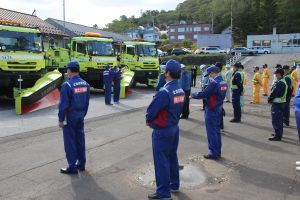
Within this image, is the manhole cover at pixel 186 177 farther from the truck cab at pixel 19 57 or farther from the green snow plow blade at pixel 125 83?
the green snow plow blade at pixel 125 83

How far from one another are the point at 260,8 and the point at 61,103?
313ft

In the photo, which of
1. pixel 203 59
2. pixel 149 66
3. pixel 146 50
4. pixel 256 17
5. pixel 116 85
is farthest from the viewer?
pixel 256 17

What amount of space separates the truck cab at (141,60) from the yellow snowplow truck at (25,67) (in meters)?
7.42

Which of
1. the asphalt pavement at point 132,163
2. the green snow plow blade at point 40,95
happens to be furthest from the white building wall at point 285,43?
the asphalt pavement at point 132,163

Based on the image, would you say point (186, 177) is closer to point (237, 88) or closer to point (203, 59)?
point (237, 88)

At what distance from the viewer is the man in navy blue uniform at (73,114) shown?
656cm

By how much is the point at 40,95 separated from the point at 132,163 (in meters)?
7.64

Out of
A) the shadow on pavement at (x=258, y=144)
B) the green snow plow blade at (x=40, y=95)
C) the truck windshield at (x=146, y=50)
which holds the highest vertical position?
the truck windshield at (x=146, y=50)

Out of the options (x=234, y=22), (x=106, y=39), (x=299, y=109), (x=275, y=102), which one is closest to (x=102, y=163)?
(x=299, y=109)

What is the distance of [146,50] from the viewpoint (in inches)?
913

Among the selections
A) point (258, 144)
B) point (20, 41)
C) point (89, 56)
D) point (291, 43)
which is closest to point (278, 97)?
point (258, 144)

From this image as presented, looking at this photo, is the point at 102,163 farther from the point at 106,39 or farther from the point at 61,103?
the point at 106,39

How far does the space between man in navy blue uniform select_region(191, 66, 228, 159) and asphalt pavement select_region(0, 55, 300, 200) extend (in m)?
0.29

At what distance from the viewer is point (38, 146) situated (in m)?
8.81
